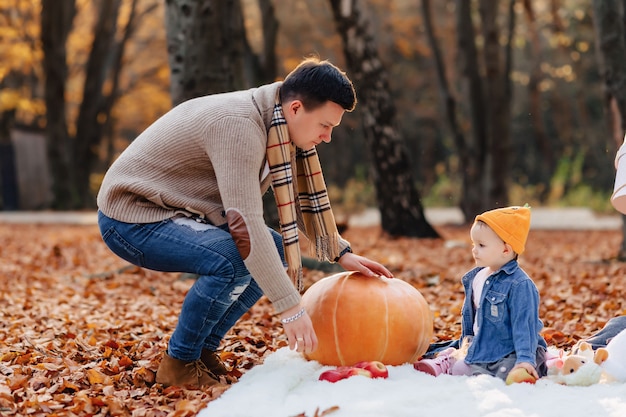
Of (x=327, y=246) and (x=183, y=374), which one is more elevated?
(x=327, y=246)

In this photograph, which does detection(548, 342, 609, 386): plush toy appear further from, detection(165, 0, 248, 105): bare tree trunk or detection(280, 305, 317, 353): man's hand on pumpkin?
detection(165, 0, 248, 105): bare tree trunk

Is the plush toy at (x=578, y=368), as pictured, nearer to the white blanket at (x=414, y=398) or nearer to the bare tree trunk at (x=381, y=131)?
the white blanket at (x=414, y=398)

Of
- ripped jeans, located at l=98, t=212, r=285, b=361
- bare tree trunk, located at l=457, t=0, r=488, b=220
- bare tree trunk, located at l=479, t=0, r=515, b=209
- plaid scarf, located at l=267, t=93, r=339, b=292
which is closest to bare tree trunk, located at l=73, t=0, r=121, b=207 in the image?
bare tree trunk, located at l=457, t=0, r=488, b=220

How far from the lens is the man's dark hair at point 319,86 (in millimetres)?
3418

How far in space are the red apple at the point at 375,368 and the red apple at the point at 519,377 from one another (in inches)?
21.1

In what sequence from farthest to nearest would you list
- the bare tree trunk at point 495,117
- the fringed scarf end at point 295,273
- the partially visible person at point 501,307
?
Result: the bare tree trunk at point 495,117 → the fringed scarf end at point 295,273 → the partially visible person at point 501,307

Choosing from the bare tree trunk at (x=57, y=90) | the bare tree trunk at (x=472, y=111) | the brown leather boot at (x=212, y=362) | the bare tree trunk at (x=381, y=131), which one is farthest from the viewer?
the bare tree trunk at (x=57, y=90)

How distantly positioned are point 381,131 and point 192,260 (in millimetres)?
7053

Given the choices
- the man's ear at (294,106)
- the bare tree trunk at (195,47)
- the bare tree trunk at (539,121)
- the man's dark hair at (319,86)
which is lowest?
the bare tree trunk at (539,121)

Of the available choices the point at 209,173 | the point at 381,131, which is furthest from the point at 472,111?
the point at 209,173

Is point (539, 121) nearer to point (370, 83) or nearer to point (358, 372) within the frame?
point (370, 83)

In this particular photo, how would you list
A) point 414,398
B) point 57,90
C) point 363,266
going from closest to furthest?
point 414,398, point 363,266, point 57,90

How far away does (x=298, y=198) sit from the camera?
400 cm

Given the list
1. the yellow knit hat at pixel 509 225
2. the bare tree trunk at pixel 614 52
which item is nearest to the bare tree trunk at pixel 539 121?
the bare tree trunk at pixel 614 52
